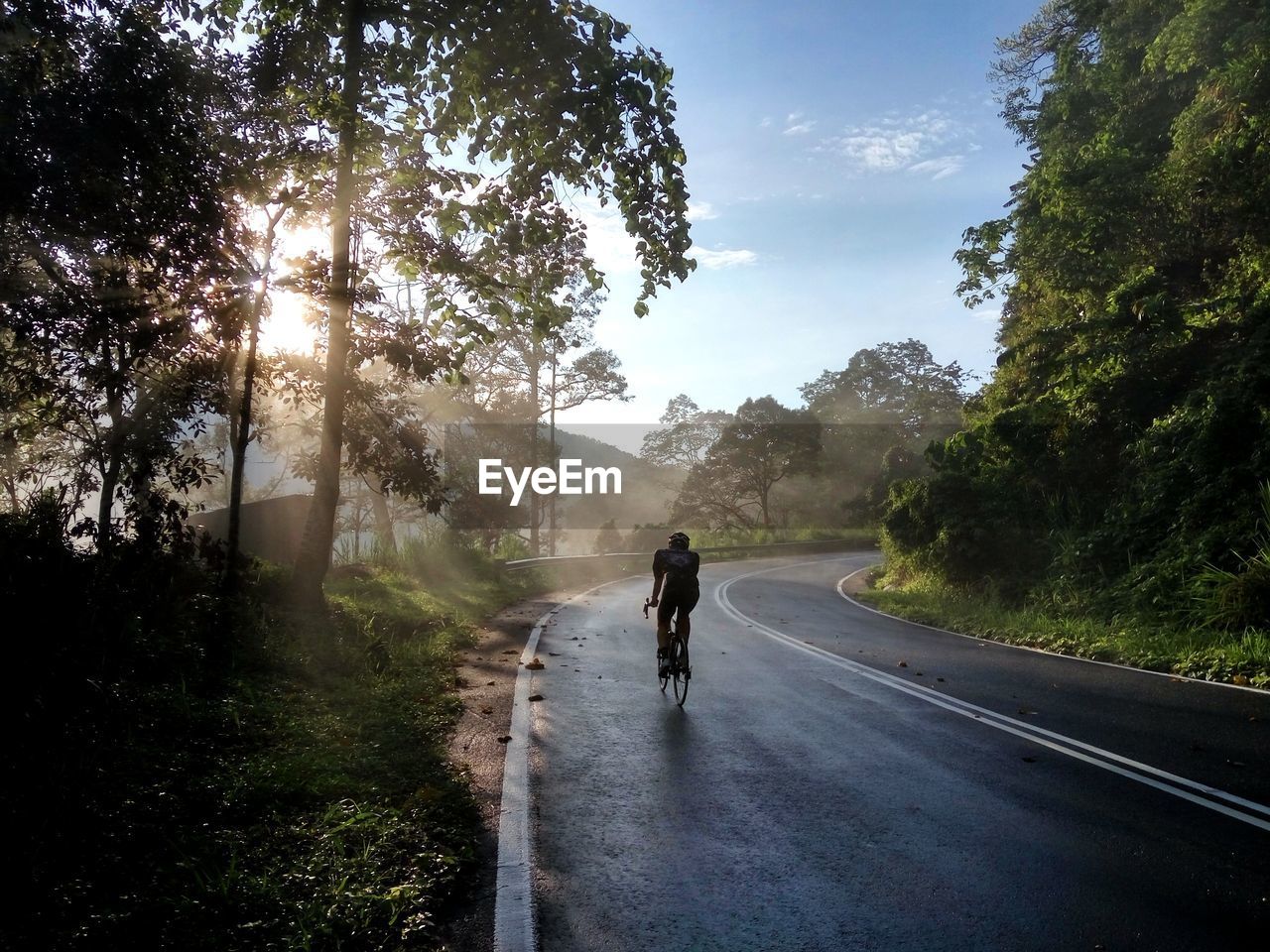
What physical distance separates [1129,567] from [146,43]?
17.0 meters

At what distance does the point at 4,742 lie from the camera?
5461 millimetres

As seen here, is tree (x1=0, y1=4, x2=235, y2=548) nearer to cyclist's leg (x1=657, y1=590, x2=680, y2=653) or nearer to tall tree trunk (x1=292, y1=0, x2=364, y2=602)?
tall tree trunk (x1=292, y1=0, x2=364, y2=602)

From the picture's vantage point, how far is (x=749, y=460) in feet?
204

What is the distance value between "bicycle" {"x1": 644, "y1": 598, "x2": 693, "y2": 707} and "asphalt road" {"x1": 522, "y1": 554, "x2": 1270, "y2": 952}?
179 millimetres

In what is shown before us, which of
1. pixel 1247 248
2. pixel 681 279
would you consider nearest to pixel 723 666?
pixel 681 279

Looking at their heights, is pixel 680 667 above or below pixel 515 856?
above

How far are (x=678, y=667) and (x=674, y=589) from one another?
95cm

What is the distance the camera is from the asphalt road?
414cm

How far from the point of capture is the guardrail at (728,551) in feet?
107

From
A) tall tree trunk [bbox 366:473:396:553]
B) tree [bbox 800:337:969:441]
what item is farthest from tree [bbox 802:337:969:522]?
tall tree trunk [bbox 366:473:396:553]

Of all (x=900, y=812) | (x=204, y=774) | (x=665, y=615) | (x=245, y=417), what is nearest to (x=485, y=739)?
(x=204, y=774)

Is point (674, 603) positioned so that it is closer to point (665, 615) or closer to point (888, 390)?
point (665, 615)

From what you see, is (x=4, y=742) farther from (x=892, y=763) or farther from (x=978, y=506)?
(x=978, y=506)

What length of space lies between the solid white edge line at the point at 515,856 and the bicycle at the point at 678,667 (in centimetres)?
185
